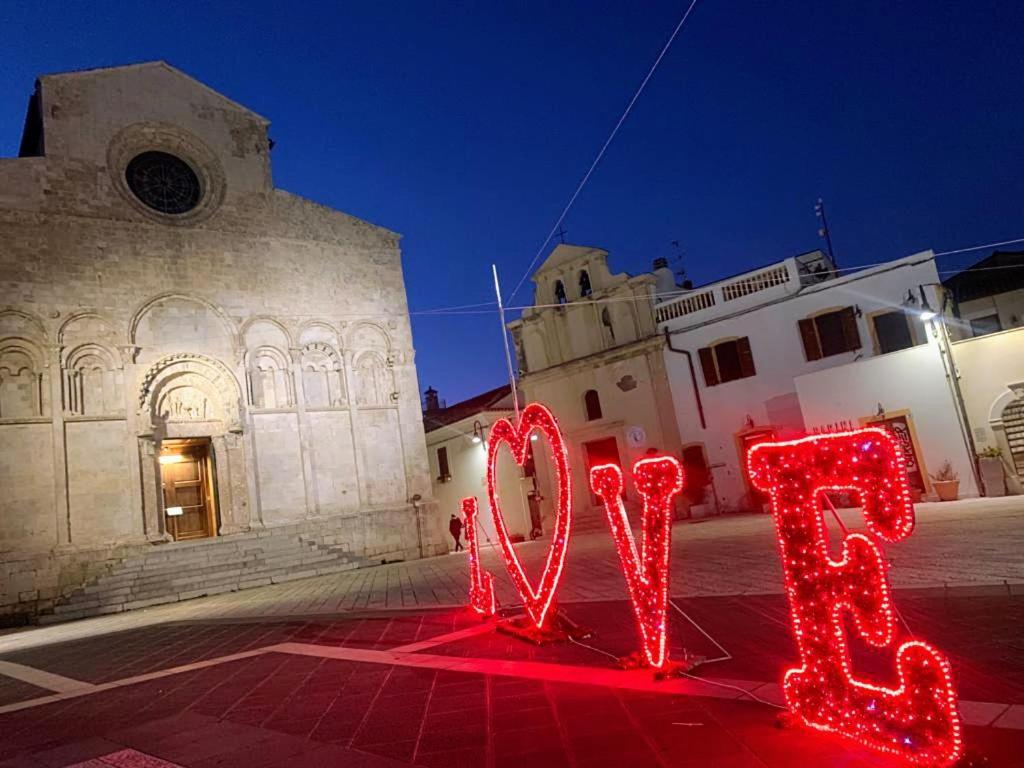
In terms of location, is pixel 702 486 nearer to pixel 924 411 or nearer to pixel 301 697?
pixel 924 411

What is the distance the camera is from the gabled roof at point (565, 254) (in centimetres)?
2492

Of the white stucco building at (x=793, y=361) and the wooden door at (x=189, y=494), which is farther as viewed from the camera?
the wooden door at (x=189, y=494)

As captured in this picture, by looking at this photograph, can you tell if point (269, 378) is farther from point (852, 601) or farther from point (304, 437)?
point (852, 601)

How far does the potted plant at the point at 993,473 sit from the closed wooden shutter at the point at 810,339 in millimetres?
4995

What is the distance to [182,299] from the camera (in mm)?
18828

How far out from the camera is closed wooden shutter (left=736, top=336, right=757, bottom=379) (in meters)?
20.6

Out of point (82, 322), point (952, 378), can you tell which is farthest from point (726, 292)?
point (82, 322)

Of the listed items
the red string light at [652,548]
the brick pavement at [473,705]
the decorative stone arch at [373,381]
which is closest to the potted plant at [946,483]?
the brick pavement at [473,705]

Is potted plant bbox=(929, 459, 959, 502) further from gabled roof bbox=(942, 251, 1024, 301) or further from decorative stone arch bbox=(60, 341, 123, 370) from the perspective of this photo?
decorative stone arch bbox=(60, 341, 123, 370)

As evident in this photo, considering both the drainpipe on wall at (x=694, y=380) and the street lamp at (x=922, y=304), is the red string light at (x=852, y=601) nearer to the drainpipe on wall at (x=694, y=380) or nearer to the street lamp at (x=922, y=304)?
the street lamp at (x=922, y=304)

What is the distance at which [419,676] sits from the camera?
17.3 ft

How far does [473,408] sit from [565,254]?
924cm

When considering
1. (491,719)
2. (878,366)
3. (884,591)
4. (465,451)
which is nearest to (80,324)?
(465,451)

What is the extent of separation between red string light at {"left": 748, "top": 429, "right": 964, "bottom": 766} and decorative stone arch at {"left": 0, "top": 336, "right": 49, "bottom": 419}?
59.8 ft
